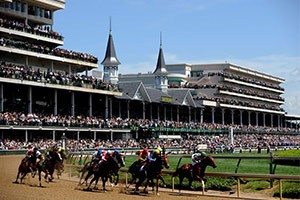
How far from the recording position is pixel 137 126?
2206 inches

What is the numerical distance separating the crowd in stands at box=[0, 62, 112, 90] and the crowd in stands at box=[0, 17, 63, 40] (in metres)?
3.36

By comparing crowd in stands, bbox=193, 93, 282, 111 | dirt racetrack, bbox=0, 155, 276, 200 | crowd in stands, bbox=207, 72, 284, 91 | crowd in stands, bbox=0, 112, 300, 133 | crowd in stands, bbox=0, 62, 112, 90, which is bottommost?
dirt racetrack, bbox=0, 155, 276, 200

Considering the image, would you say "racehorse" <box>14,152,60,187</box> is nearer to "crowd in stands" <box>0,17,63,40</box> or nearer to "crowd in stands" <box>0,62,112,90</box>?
"crowd in stands" <box>0,62,112,90</box>

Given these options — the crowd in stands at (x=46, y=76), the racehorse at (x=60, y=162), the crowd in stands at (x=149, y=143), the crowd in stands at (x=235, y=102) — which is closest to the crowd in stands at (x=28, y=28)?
the crowd in stands at (x=46, y=76)

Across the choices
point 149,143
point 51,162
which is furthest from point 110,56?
point 51,162

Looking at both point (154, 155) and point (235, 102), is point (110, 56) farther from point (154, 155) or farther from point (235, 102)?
point (154, 155)

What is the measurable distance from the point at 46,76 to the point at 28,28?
4.95 meters

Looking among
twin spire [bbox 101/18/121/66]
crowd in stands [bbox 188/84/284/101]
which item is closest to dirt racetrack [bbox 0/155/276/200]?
twin spire [bbox 101/18/121/66]

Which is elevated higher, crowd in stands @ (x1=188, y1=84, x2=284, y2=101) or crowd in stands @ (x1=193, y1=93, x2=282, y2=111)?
crowd in stands @ (x1=188, y1=84, x2=284, y2=101)

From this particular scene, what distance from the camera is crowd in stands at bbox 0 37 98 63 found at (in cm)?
4541

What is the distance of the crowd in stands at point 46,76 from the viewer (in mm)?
43969

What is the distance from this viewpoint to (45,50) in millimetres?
48781

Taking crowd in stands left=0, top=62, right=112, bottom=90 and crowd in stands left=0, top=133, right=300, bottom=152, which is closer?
crowd in stands left=0, top=133, right=300, bottom=152

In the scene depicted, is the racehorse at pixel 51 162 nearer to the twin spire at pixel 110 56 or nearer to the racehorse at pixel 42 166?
the racehorse at pixel 42 166
